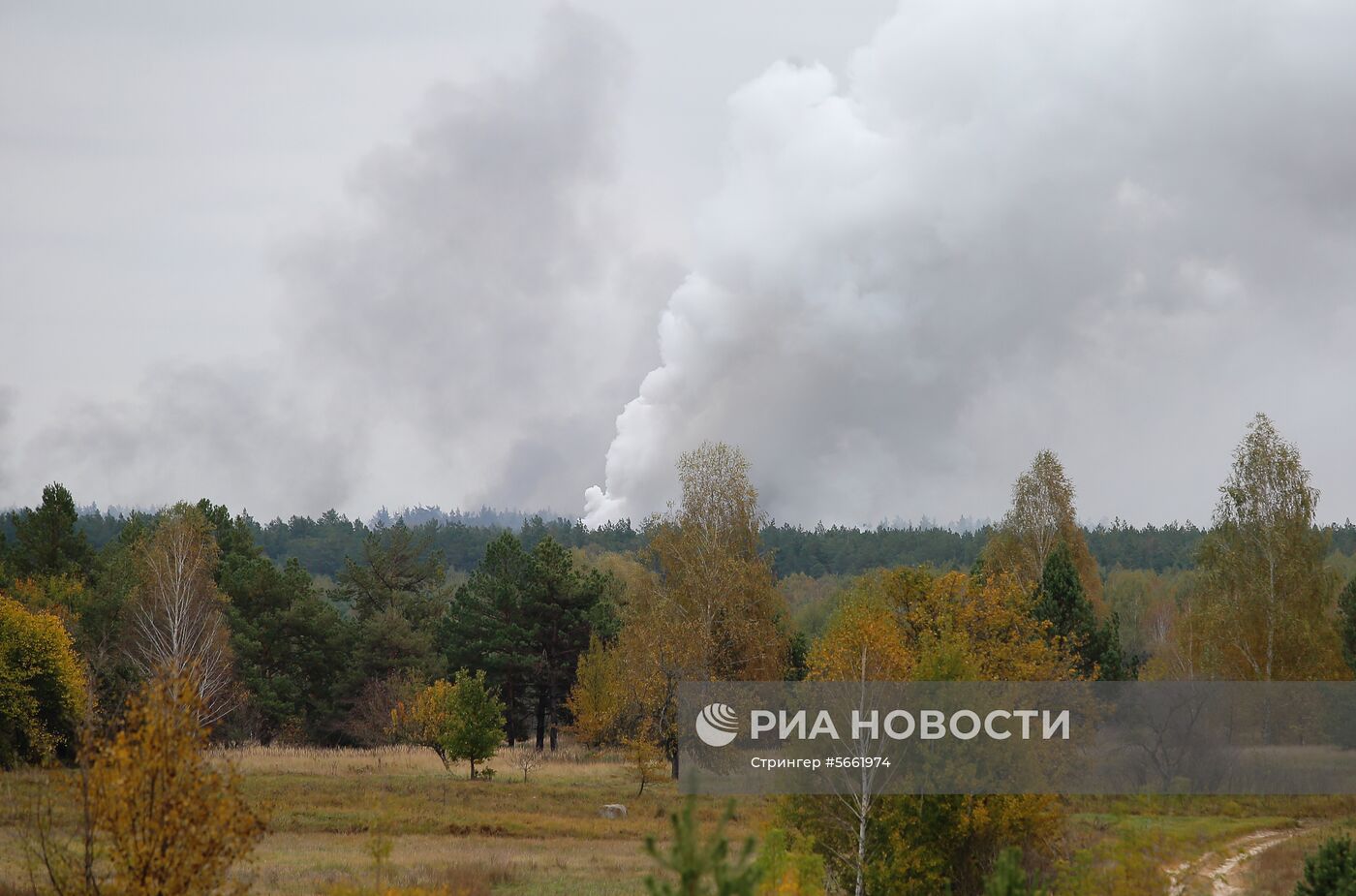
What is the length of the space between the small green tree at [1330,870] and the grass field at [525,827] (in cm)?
183

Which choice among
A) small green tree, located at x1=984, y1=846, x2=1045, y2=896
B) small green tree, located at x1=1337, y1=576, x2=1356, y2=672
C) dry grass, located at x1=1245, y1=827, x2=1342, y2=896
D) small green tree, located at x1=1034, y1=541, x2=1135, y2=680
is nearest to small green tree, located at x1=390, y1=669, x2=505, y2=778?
small green tree, located at x1=1034, y1=541, x2=1135, y2=680

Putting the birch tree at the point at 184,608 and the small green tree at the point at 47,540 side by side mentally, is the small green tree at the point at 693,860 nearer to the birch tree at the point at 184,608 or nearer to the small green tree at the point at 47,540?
the birch tree at the point at 184,608

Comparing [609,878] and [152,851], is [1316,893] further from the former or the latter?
[152,851]

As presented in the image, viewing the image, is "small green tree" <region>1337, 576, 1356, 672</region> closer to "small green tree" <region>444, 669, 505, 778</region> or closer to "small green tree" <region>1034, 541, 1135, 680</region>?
"small green tree" <region>1034, 541, 1135, 680</region>

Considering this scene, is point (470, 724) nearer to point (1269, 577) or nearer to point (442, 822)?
point (442, 822)

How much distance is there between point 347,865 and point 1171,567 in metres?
141

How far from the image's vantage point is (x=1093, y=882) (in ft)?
63.1

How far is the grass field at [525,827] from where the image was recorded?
2478cm

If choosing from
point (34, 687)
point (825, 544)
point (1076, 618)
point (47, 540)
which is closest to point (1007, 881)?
point (1076, 618)

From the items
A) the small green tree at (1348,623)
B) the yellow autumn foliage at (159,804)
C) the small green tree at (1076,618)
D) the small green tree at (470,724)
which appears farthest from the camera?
the small green tree at (1348,623)

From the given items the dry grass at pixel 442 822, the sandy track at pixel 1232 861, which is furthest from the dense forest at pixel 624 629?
the sandy track at pixel 1232 861

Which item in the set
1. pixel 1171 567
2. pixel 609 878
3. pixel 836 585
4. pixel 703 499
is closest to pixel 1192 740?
pixel 703 499

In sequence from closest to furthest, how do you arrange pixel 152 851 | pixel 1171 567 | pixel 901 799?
pixel 152 851 → pixel 901 799 → pixel 1171 567

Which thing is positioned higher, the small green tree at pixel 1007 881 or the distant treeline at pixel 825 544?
the distant treeline at pixel 825 544
